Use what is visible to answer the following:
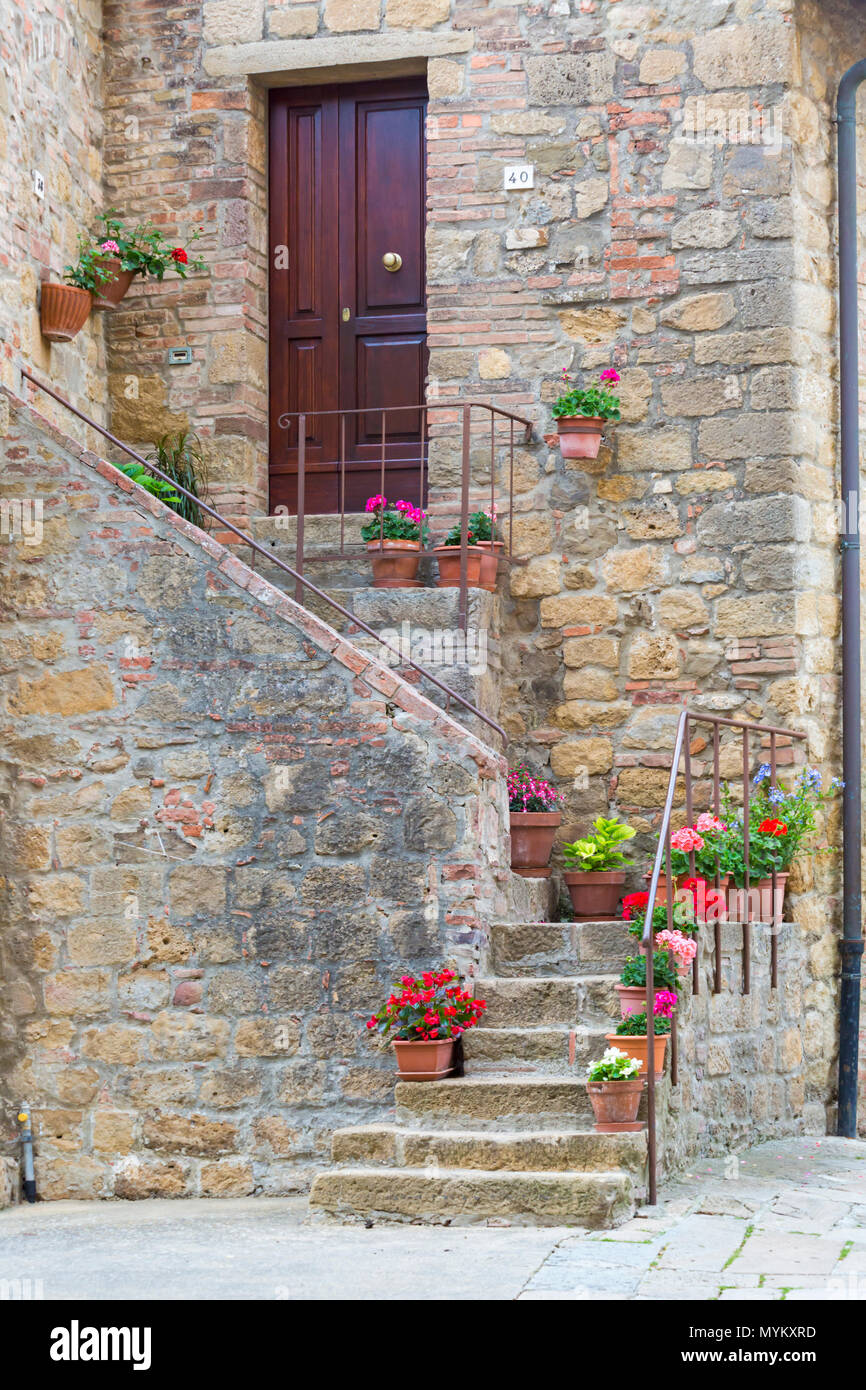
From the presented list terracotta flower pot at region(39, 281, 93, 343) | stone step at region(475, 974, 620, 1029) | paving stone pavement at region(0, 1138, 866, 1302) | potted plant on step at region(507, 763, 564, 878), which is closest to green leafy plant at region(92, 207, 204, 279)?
terracotta flower pot at region(39, 281, 93, 343)

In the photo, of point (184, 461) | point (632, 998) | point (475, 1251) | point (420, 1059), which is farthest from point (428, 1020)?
point (184, 461)

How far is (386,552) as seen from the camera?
318 inches

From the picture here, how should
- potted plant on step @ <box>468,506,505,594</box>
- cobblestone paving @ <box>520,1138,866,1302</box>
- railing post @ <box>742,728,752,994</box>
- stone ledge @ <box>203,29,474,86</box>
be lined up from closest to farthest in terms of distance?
cobblestone paving @ <box>520,1138,866,1302</box>
railing post @ <box>742,728,752,994</box>
potted plant on step @ <box>468,506,505,594</box>
stone ledge @ <box>203,29,474,86</box>

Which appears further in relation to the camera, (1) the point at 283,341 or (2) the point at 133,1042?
(1) the point at 283,341

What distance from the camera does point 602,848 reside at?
7.83 meters

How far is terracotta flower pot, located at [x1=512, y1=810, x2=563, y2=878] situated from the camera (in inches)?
305

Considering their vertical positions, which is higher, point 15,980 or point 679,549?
point 679,549

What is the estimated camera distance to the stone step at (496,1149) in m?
5.77

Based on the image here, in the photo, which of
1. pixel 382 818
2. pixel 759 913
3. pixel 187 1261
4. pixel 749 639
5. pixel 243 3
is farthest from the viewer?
pixel 243 3

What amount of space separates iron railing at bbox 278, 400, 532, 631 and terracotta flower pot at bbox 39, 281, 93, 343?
110 cm

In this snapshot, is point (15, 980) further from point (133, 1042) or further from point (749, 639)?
point (749, 639)

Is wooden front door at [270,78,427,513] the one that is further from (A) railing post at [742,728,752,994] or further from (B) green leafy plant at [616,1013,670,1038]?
(B) green leafy plant at [616,1013,670,1038]
